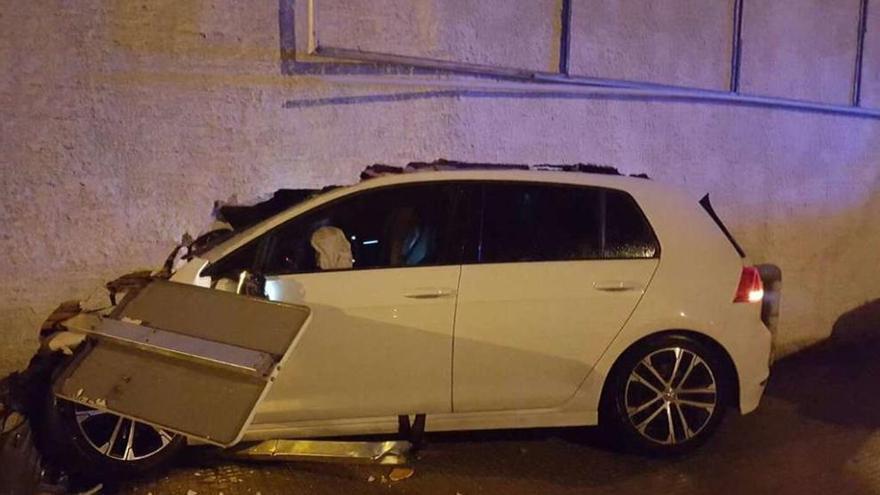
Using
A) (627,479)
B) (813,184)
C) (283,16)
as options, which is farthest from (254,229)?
(813,184)

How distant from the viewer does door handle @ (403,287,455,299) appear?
4.79 metres

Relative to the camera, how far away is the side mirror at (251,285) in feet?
15.2

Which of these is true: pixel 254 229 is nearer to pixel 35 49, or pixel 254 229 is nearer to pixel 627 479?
pixel 35 49

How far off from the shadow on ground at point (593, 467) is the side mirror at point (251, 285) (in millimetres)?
1026

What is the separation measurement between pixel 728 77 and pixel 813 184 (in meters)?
1.27

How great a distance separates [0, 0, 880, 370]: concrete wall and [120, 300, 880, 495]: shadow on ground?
1640 mm

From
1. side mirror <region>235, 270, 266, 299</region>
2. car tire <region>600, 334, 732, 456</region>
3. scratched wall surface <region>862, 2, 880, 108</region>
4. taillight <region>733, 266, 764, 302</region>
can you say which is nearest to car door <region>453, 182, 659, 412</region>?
car tire <region>600, 334, 732, 456</region>

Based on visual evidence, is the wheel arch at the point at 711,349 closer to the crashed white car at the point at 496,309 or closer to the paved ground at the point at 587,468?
the crashed white car at the point at 496,309

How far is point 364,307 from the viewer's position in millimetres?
4738

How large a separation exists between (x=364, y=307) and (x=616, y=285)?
140cm

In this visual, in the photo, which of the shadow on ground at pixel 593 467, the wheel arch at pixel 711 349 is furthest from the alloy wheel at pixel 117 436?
the wheel arch at pixel 711 349

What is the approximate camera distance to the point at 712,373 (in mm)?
5246

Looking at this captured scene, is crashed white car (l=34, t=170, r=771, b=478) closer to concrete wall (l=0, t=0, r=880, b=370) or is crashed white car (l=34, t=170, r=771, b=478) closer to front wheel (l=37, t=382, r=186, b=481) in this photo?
front wheel (l=37, t=382, r=186, b=481)

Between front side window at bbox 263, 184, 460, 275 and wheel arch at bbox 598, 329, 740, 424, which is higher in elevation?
front side window at bbox 263, 184, 460, 275
